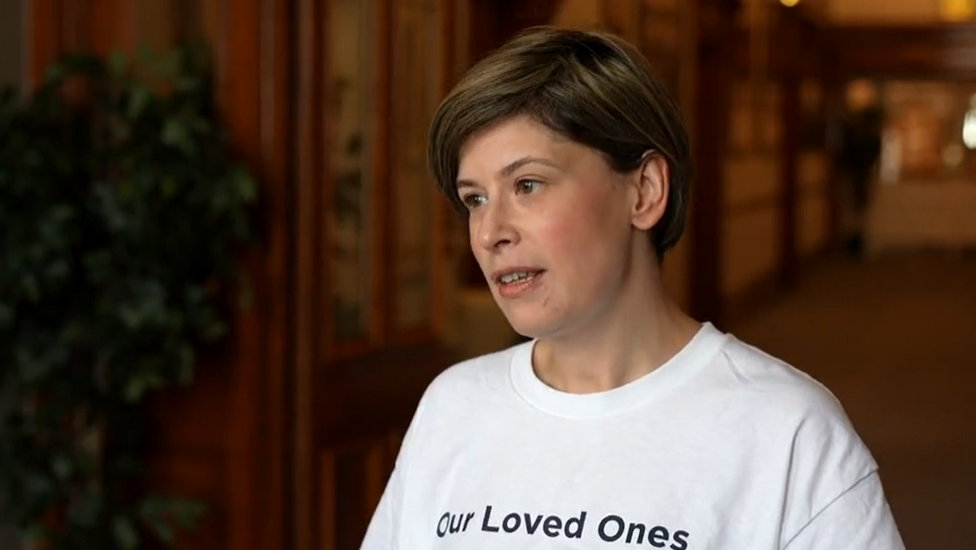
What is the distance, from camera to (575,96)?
4.82 ft

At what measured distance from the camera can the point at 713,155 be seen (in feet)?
30.9

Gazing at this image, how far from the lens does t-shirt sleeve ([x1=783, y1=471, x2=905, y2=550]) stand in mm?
1371

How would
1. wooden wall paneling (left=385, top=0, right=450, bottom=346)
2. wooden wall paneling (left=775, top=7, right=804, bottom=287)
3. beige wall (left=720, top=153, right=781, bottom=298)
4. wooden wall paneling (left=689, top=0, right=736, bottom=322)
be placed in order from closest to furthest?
wooden wall paneling (left=385, top=0, right=450, bottom=346) → wooden wall paneling (left=689, top=0, right=736, bottom=322) → beige wall (left=720, top=153, right=781, bottom=298) → wooden wall paneling (left=775, top=7, right=804, bottom=287)

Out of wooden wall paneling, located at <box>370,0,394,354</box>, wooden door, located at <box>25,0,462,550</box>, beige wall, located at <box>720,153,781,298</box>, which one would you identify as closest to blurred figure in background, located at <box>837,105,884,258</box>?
beige wall, located at <box>720,153,781,298</box>

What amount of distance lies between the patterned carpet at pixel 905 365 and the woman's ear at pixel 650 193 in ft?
12.3

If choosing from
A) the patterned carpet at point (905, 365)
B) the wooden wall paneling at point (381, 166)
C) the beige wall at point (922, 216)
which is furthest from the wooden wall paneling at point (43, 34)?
the beige wall at point (922, 216)

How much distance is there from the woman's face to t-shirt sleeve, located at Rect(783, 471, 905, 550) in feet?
1.09

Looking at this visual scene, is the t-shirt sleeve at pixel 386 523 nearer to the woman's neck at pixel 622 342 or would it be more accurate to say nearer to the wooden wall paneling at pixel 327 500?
the woman's neck at pixel 622 342

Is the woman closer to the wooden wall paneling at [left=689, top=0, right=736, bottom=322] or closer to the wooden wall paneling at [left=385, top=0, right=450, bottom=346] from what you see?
the wooden wall paneling at [left=385, top=0, right=450, bottom=346]

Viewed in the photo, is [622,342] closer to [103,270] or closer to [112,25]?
[103,270]

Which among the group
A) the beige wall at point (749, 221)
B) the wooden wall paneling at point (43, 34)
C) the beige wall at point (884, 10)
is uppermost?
the beige wall at point (884, 10)

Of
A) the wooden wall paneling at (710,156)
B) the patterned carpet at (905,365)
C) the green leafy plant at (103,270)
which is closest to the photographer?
the green leafy plant at (103,270)

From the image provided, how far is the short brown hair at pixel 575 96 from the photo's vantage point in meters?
1.48

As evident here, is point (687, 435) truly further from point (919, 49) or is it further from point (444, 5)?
point (919, 49)
